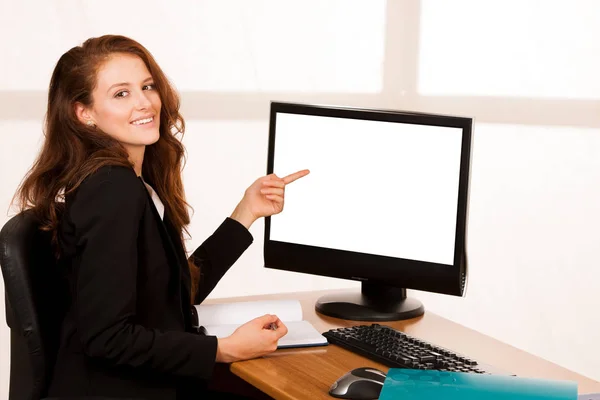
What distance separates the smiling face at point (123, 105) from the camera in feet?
6.65

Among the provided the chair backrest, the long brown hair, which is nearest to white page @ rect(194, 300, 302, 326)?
the long brown hair

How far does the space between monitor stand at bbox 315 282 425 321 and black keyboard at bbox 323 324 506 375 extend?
0.14 m

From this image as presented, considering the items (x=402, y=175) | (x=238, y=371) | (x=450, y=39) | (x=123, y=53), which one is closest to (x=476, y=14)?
(x=450, y=39)

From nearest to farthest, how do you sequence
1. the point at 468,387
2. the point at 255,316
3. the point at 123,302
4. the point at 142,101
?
the point at 468,387 < the point at 123,302 < the point at 142,101 < the point at 255,316

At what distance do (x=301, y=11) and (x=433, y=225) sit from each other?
5.95ft

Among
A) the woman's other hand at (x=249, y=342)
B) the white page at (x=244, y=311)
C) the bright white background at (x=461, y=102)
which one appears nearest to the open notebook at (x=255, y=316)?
the white page at (x=244, y=311)

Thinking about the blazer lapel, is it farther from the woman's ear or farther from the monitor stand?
the monitor stand

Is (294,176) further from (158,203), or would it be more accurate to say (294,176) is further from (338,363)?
(338,363)

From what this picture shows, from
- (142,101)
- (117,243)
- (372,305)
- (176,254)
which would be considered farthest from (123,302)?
(372,305)

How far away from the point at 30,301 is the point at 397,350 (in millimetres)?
739

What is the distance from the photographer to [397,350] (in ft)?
6.40

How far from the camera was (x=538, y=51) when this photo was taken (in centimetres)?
394

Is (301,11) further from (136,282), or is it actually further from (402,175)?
(136,282)

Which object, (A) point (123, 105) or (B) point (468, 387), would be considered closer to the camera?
(B) point (468, 387)
